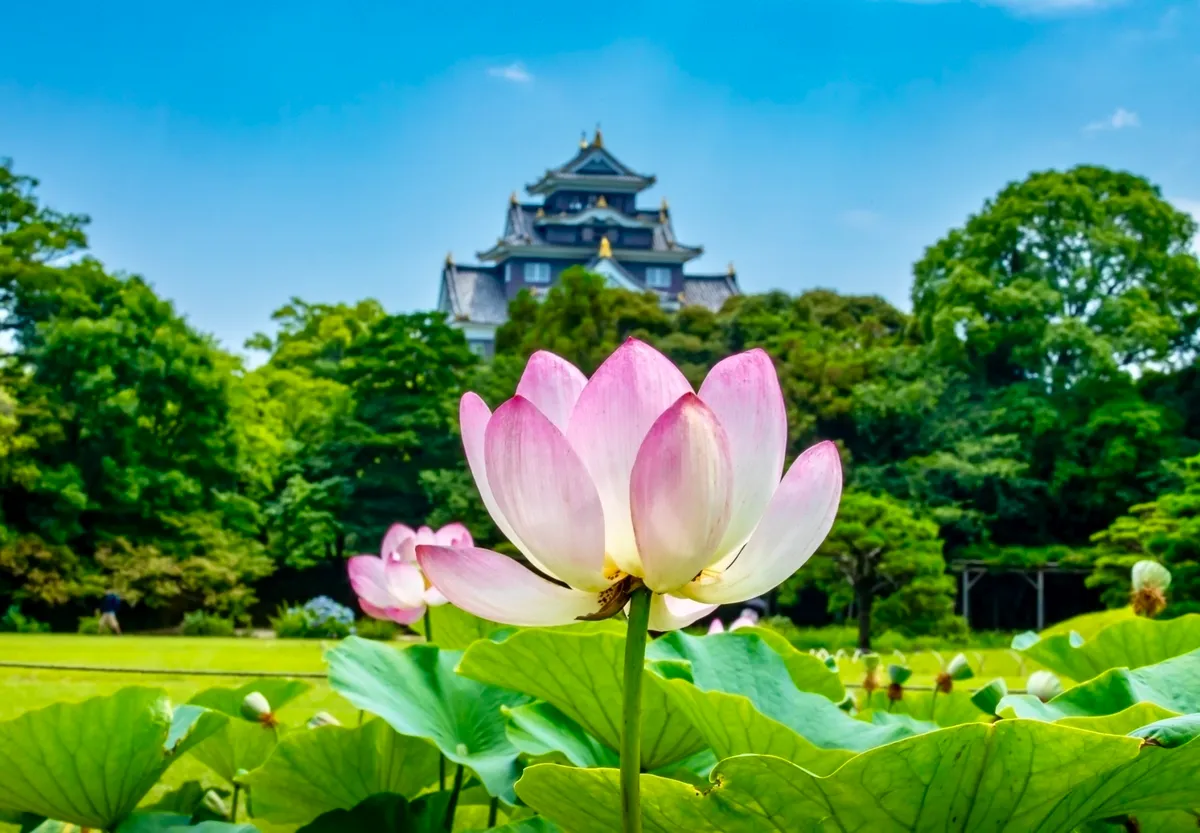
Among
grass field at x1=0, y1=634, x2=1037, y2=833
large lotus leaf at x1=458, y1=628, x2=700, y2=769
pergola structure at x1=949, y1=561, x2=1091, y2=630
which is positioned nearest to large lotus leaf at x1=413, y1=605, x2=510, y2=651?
large lotus leaf at x1=458, y1=628, x2=700, y2=769

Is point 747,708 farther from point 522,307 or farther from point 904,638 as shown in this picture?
point 522,307

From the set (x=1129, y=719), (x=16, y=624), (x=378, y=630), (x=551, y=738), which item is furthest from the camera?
(x=378, y=630)

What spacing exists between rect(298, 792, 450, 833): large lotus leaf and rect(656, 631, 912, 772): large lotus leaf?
0.56ft

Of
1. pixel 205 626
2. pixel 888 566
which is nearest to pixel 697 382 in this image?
pixel 888 566

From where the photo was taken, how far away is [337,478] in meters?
11.8

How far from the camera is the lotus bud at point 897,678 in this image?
958 millimetres

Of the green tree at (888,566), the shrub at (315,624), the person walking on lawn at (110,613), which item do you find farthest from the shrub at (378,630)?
the green tree at (888,566)

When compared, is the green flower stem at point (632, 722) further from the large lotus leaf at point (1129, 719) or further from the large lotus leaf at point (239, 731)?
the large lotus leaf at point (239, 731)

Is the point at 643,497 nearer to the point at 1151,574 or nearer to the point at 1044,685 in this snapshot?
the point at 1044,685

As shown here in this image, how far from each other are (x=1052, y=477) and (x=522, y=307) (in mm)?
6470

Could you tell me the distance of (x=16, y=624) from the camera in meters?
9.26

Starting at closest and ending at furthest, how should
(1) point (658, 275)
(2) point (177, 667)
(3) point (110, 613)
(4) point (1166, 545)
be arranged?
(2) point (177, 667)
(4) point (1166, 545)
(3) point (110, 613)
(1) point (658, 275)

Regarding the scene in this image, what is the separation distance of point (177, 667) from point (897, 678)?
634 cm

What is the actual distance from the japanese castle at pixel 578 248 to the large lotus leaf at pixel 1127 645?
20.3 metres
